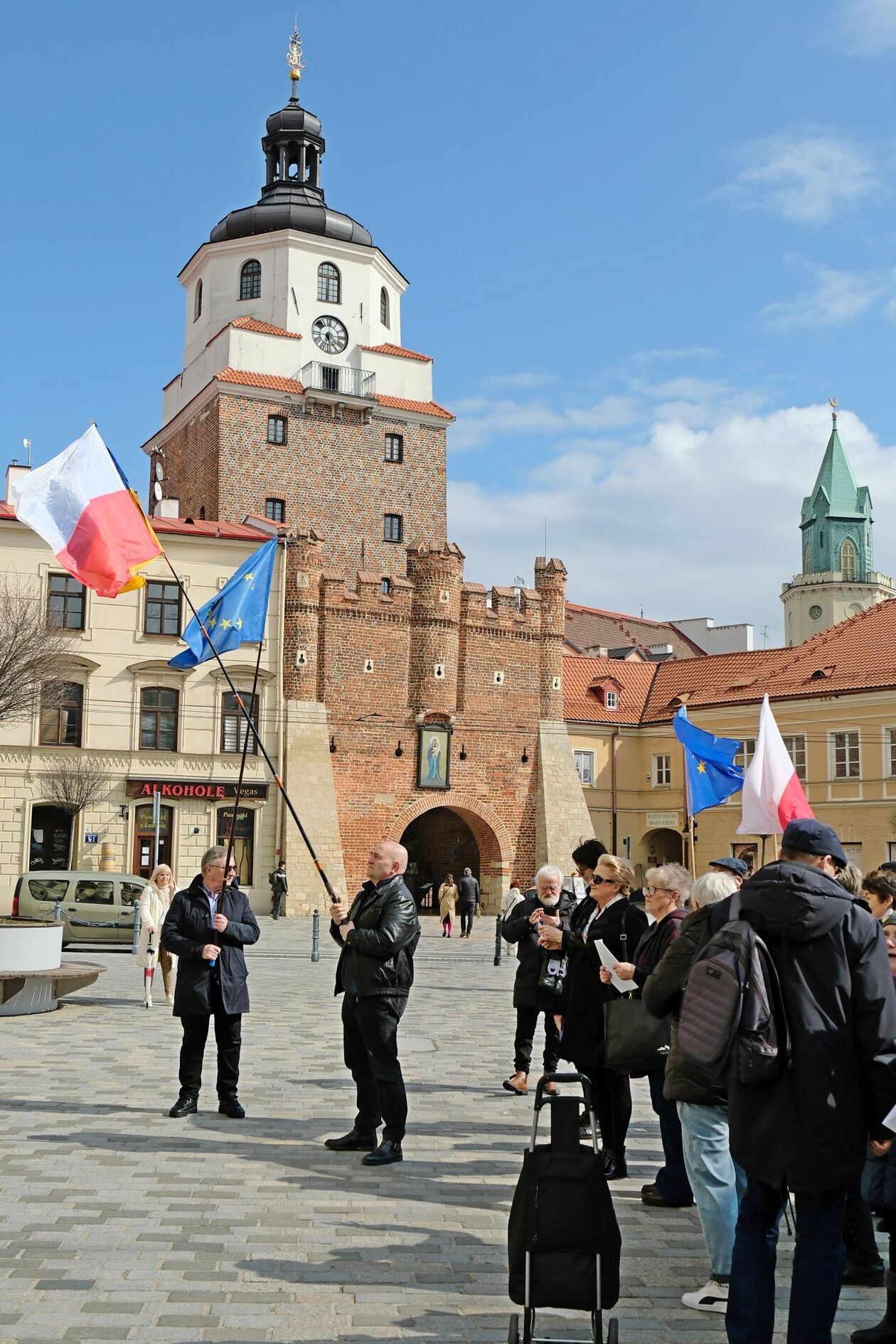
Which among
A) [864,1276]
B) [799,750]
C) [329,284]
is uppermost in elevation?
[329,284]

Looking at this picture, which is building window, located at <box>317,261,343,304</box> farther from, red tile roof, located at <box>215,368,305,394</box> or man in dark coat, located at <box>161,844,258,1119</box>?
man in dark coat, located at <box>161,844,258,1119</box>

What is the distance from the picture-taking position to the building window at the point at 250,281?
50688 millimetres

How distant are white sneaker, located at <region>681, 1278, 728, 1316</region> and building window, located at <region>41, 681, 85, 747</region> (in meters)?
34.0

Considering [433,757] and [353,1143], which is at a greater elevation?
[433,757]

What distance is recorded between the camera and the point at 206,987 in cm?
912

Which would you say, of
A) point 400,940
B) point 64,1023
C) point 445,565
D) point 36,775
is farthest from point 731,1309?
point 445,565

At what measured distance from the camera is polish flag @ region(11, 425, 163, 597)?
1166 centimetres

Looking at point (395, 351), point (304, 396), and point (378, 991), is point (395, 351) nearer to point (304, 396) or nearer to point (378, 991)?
point (304, 396)

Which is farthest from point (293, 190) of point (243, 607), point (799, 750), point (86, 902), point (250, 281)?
point (243, 607)

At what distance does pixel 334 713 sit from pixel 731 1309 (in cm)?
3766

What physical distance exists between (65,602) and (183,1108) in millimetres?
31290

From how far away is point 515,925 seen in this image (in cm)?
1005

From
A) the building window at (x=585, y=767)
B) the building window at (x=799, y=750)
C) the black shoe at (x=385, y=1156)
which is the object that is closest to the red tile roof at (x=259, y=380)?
the building window at (x=585, y=767)

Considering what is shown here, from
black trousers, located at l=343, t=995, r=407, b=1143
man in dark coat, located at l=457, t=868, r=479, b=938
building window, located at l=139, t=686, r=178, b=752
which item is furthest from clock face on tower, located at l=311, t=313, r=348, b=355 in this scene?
black trousers, located at l=343, t=995, r=407, b=1143
